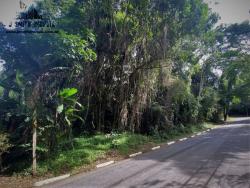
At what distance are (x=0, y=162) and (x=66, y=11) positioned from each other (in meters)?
10.5

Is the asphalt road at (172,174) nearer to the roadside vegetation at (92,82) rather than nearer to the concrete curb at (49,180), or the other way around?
the concrete curb at (49,180)

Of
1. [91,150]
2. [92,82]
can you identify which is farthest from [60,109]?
[92,82]

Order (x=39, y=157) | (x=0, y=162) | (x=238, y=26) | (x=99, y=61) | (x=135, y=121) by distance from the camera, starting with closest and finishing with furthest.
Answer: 1. (x=0, y=162)
2. (x=39, y=157)
3. (x=99, y=61)
4. (x=135, y=121)
5. (x=238, y=26)

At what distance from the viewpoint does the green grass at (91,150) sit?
10.2m

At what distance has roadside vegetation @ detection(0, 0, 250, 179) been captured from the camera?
10883 millimetres

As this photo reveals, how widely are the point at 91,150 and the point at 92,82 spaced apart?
457 centimetres

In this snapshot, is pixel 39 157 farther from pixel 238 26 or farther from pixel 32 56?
pixel 238 26

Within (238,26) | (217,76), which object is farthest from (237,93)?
(238,26)

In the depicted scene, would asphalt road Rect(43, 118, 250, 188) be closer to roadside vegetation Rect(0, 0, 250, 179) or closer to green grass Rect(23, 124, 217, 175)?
green grass Rect(23, 124, 217, 175)

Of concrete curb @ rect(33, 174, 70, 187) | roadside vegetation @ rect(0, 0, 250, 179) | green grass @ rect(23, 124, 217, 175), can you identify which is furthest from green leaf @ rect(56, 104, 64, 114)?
concrete curb @ rect(33, 174, 70, 187)

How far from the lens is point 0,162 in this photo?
391 inches

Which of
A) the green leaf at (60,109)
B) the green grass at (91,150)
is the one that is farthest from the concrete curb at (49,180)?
the green leaf at (60,109)

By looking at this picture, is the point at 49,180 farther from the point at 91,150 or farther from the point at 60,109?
the point at 91,150

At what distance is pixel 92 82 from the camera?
15.8 m
